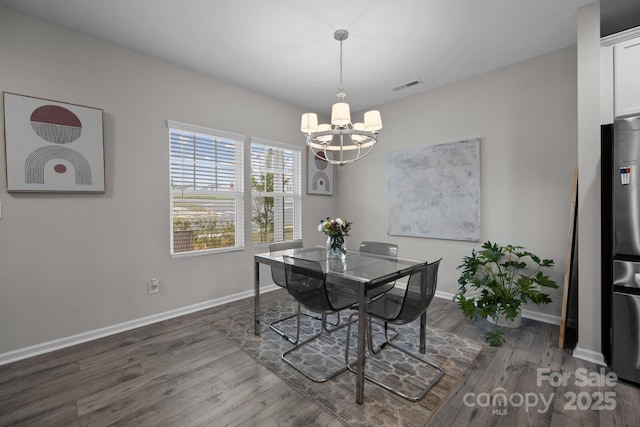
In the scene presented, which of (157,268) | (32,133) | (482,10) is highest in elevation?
(482,10)

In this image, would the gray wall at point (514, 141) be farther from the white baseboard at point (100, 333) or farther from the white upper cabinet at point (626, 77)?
the white baseboard at point (100, 333)

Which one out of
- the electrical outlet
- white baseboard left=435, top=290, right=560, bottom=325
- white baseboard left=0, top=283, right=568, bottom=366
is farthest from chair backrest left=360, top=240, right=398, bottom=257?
the electrical outlet

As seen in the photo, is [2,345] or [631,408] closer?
[631,408]

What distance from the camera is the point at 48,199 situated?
8.09 feet

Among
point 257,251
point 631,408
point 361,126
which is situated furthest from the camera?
point 257,251

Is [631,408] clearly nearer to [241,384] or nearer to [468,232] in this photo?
[468,232]

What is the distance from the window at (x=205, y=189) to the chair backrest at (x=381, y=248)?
1.72m

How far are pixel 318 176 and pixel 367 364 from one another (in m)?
3.13

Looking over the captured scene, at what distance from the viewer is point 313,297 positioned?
214cm

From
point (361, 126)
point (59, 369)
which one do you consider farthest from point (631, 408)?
point (59, 369)

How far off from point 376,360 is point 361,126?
2016 mm

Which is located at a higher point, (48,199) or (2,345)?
(48,199)

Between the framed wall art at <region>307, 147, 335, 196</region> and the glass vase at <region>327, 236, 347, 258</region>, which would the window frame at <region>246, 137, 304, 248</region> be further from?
the glass vase at <region>327, 236, 347, 258</region>

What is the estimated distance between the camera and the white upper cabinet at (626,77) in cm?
213
